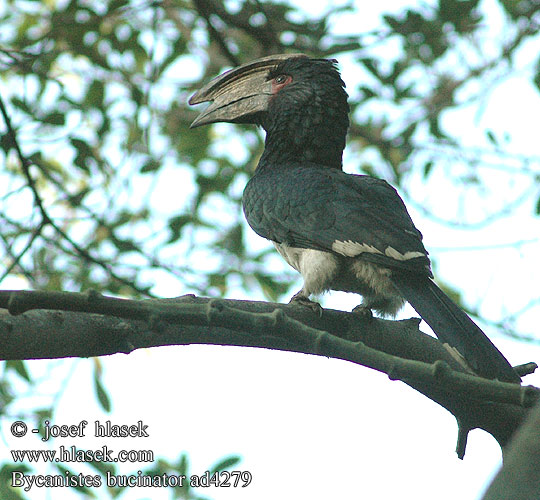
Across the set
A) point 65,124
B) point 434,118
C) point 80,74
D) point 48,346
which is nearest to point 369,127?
point 434,118

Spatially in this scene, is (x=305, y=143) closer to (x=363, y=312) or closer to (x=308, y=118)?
(x=308, y=118)

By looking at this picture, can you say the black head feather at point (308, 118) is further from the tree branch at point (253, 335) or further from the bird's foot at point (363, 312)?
the tree branch at point (253, 335)

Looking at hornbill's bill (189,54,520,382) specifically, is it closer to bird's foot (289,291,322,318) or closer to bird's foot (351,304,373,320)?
bird's foot (289,291,322,318)

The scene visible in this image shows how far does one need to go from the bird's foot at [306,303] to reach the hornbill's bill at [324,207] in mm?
13

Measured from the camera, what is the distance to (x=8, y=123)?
3.94 metres

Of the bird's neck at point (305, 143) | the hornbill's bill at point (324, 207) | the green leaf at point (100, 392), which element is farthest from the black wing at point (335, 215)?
the green leaf at point (100, 392)

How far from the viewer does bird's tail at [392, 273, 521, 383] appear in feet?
8.43

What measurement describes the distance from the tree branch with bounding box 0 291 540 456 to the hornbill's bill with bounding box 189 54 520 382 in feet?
0.43

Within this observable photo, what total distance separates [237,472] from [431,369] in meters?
2.00

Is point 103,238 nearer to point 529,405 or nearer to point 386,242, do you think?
point 386,242

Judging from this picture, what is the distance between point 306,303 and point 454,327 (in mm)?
552

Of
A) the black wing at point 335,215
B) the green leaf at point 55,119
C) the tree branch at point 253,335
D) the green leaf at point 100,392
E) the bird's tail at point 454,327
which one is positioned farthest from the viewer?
the green leaf at point 100,392

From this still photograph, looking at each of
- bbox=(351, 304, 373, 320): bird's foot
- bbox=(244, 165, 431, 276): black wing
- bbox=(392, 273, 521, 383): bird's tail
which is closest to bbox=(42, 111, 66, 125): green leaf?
bbox=(244, 165, 431, 276): black wing

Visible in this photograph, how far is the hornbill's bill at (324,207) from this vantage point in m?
2.99
